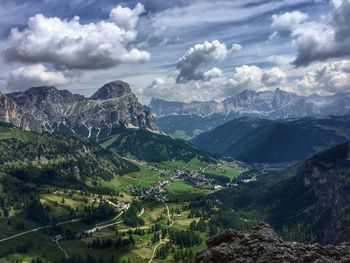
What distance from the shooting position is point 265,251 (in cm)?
3738

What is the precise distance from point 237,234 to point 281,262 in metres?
6.87

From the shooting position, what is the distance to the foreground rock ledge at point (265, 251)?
36.8 metres

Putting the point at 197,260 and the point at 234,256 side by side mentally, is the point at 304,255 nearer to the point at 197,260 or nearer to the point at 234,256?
the point at 234,256

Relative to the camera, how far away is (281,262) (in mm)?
36031

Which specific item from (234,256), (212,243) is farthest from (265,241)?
(212,243)

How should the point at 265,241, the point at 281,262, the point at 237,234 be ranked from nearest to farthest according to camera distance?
the point at 281,262, the point at 265,241, the point at 237,234

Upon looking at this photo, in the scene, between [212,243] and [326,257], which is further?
[212,243]

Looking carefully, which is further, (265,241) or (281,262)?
(265,241)

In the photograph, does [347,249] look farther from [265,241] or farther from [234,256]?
[234,256]

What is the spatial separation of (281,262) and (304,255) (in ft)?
8.23

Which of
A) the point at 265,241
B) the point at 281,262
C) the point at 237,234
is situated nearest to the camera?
the point at 281,262

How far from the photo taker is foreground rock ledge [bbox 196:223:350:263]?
36844 mm

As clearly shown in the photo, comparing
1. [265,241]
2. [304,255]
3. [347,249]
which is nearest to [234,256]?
[265,241]

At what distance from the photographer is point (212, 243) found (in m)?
43.5
